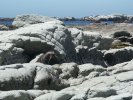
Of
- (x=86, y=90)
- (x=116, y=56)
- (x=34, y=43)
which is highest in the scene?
(x=86, y=90)

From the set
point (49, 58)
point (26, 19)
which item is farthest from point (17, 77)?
point (26, 19)

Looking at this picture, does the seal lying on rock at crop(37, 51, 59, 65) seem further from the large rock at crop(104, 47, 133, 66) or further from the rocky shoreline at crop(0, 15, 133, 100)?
the large rock at crop(104, 47, 133, 66)

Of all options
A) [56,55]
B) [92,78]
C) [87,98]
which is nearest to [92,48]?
[56,55]

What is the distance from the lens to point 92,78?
27.4m

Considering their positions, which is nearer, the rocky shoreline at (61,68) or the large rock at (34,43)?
the rocky shoreline at (61,68)

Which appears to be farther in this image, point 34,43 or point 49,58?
point 34,43

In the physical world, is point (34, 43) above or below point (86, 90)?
below

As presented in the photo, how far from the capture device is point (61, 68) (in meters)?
30.6

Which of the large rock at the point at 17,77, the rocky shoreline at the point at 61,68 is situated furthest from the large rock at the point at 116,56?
the large rock at the point at 17,77

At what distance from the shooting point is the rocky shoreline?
21781mm

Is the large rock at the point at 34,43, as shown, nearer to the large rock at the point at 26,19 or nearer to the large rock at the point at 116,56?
the large rock at the point at 116,56

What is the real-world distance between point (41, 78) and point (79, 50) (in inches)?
628

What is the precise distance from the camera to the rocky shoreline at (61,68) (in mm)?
21781

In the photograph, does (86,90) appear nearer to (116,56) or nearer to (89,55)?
(89,55)
